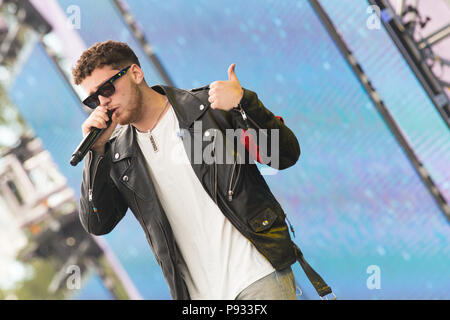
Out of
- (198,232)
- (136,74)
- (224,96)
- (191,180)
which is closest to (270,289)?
(198,232)

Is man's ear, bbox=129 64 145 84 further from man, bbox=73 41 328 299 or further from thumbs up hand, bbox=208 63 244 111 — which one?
thumbs up hand, bbox=208 63 244 111

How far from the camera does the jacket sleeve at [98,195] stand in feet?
5.73

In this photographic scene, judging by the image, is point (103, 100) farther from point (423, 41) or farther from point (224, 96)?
point (423, 41)

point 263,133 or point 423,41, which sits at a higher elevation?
point 263,133

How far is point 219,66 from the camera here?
2979 mm

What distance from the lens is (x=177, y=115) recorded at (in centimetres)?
176

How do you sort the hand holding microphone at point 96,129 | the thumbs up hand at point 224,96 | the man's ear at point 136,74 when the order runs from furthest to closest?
the man's ear at point 136,74
the hand holding microphone at point 96,129
the thumbs up hand at point 224,96

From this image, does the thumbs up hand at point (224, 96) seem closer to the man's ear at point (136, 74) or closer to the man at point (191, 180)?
the man at point (191, 180)

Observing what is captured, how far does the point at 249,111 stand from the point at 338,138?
Answer: 129 cm

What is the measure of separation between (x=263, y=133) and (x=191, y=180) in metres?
0.30

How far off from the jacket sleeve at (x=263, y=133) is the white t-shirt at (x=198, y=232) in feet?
0.78

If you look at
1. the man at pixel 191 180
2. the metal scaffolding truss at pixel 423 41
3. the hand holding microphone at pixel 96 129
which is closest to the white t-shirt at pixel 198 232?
the man at pixel 191 180

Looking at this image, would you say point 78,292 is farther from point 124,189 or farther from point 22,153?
point 124,189

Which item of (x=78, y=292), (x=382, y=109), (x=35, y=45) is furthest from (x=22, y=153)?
(x=382, y=109)
